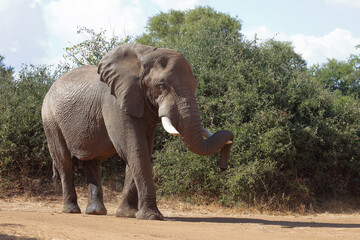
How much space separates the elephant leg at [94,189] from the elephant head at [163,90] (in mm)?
1939

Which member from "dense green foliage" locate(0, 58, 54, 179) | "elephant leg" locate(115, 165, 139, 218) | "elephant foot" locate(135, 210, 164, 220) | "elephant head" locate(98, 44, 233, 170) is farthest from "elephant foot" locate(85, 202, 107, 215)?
"dense green foliage" locate(0, 58, 54, 179)

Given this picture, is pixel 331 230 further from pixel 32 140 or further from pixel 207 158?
pixel 32 140

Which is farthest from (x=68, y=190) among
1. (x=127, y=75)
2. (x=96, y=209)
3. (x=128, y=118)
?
(x=127, y=75)

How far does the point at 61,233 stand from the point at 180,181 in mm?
5671

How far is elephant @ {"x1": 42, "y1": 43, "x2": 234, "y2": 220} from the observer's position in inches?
287

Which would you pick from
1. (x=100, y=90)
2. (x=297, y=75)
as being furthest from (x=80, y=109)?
(x=297, y=75)

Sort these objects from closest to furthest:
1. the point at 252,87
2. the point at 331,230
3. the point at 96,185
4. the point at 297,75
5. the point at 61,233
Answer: the point at 61,233 < the point at 331,230 < the point at 96,185 < the point at 252,87 < the point at 297,75

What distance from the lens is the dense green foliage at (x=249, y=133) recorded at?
1079 centimetres

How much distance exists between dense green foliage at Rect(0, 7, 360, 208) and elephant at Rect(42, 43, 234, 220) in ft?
9.58

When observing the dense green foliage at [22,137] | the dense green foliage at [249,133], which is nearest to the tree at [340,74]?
the dense green foliage at [249,133]

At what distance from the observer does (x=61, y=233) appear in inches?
224

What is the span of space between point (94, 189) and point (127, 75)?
2.50m

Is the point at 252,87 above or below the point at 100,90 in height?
above

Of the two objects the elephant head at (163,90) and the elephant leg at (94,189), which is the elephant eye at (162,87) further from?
the elephant leg at (94,189)
